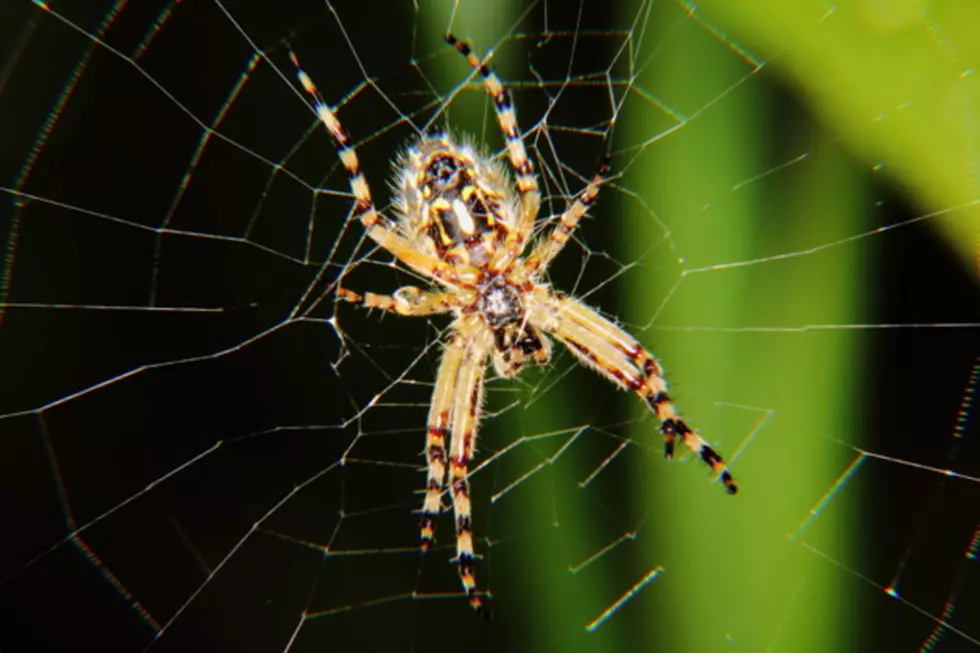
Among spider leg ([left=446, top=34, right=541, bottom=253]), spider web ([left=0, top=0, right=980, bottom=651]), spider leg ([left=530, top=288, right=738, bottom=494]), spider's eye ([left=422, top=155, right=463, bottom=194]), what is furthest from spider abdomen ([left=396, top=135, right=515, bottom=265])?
spider leg ([left=530, top=288, right=738, bottom=494])

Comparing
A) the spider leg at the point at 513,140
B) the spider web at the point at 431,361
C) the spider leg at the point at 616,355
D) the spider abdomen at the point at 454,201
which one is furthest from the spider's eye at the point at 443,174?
the spider leg at the point at 616,355

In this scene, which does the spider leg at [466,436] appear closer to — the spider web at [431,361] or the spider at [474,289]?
the spider at [474,289]

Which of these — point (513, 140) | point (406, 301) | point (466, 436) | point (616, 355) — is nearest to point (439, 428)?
point (466, 436)

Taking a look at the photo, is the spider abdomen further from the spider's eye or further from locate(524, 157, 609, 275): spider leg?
locate(524, 157, 609, 275): spider leg

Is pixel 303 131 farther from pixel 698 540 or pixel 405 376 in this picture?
pixel 698 540

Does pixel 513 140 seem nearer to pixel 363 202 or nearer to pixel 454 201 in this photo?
pixel 454 201

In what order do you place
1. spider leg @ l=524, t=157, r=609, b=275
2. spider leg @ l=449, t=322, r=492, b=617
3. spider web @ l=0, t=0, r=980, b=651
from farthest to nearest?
spider leg @ l=449, t=322, r=492, b=617, spider leg @ l=524, t=157, r=609, b=275, spider web @ l=0, t=0, r=980, b=651

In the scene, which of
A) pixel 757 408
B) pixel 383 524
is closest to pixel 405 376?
pixel 383 524
